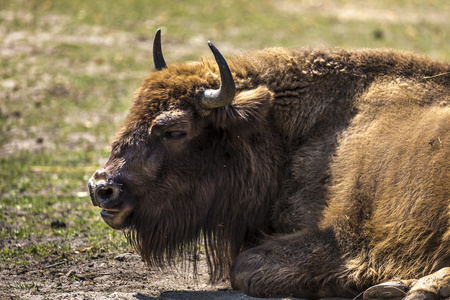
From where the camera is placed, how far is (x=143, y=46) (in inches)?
538

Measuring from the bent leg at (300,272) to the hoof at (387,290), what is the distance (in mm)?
275

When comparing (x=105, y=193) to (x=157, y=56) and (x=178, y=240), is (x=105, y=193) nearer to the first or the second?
(x=178, y=240)

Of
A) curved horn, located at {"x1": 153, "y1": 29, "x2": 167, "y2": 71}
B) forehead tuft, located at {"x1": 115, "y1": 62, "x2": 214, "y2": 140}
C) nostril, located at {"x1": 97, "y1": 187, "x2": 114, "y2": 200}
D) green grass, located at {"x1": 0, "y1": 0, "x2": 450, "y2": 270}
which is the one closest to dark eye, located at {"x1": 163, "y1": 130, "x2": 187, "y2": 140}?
forehead tuft, located at {"x1": 115, "y1": 62, "x2": 214, "y2": 140}

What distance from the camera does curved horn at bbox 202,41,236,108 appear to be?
4.77 m

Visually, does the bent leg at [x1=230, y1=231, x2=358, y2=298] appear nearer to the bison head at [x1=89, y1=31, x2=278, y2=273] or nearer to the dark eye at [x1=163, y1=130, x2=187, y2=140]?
the bison head at [x1=89, y1=31, x2=278, y2=273]

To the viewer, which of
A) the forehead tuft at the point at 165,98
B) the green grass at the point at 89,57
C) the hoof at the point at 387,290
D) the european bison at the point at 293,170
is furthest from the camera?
the green grass at the point at 89,57

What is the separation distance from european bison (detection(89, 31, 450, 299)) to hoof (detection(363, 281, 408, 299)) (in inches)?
0.5

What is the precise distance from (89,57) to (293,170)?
337 inches

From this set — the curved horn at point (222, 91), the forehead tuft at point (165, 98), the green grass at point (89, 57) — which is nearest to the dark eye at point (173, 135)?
the forehead tuft at point (165, 98)

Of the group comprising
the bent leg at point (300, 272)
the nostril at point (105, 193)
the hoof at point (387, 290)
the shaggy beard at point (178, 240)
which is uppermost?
the nostril at point (105, 193)

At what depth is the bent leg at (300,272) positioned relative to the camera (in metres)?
4.61

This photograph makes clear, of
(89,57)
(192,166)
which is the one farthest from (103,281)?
(89,57)

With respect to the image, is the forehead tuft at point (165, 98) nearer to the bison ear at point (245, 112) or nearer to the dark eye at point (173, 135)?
the dark eye at point (173, 135)

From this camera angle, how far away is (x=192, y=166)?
5004 millimetres
